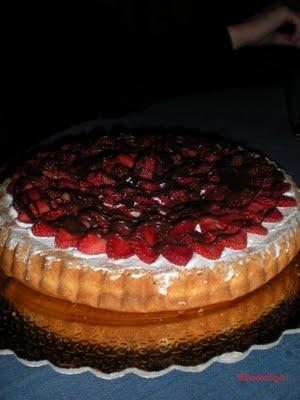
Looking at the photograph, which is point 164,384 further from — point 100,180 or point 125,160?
point 125,160

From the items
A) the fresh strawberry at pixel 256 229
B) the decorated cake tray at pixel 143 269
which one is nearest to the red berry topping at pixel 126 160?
the decorated cake tray at pixel 143 269

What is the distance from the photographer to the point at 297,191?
180 cm

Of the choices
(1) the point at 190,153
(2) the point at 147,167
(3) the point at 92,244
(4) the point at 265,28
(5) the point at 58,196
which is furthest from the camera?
(4) the point at 265,28

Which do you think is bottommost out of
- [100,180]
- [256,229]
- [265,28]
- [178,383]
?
[178,383]

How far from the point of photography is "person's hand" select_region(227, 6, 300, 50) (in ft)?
10.2

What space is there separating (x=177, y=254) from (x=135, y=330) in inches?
8.9

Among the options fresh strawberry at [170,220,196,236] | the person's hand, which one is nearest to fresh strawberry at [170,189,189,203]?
fresh strawberry at [170,220,196,236]

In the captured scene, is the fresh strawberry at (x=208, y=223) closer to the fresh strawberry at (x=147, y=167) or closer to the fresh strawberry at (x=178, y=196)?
the fresh strawberry at (x=178, y=196)

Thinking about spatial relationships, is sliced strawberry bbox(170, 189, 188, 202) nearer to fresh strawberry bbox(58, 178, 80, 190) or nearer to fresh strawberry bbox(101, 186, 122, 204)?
fresh strawberry bbox(101, 186, 122, 204)

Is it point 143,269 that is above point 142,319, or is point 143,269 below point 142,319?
above

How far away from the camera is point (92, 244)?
138 centimetres

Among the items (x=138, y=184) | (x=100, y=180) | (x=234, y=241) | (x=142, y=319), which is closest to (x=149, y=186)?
(x=138, y=184)

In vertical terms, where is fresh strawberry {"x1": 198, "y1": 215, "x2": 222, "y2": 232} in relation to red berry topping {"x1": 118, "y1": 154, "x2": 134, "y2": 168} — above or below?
below

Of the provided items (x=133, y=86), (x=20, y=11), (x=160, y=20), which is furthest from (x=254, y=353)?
(x=160, y=20)
